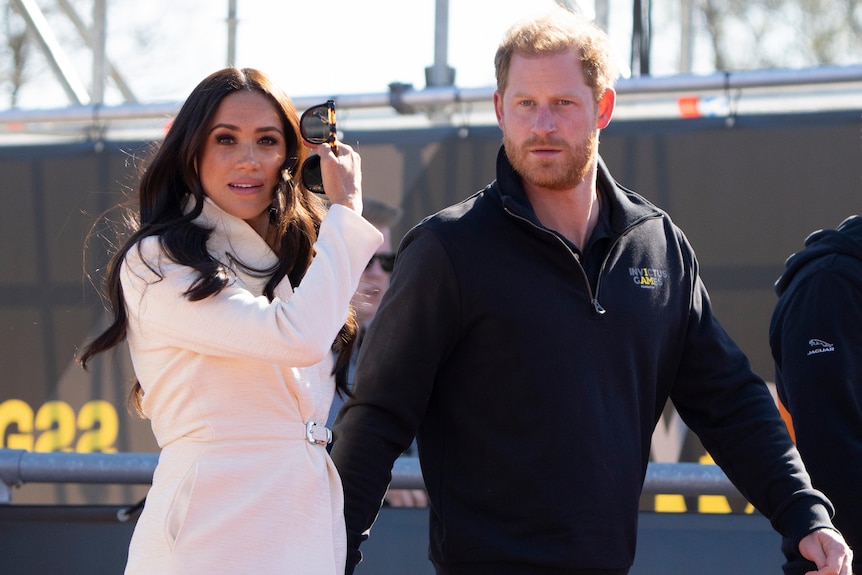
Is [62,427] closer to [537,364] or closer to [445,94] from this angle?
[445,94]

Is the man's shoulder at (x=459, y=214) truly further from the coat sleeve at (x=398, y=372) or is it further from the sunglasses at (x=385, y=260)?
the sunglasses at (x=385, y=260)

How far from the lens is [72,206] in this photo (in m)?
5.32

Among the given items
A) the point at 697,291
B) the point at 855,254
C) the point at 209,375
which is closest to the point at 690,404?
the point at 697,291

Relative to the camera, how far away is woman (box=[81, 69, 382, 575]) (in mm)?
2422

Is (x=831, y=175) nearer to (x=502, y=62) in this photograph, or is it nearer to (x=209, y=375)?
(x=502, y=62)

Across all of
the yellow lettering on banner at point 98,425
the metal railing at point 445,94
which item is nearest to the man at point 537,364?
the metal railing at point 445,94

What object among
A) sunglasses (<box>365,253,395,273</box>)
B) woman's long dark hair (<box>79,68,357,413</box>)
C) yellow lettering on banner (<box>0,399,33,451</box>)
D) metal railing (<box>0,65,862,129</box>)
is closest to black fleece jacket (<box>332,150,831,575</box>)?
woman's long dark hair (<box>79,68,357,413</box>)

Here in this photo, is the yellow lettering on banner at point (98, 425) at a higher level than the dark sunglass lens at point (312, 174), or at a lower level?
lower

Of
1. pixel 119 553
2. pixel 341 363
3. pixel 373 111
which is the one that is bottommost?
pixel 119 553

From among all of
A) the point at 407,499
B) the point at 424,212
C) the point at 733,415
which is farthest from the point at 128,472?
the point at 733,415

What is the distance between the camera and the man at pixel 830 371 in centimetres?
322

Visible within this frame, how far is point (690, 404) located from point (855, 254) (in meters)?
0.64

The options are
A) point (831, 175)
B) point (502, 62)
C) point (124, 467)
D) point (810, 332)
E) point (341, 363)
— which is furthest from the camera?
point (831, 175)

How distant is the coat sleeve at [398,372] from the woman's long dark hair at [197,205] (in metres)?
0.08
